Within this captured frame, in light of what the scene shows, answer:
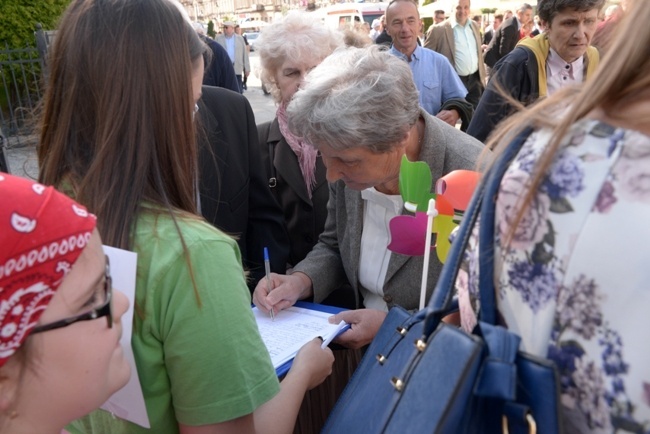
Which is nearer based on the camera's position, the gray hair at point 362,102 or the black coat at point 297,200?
the gray hair at point 362,102

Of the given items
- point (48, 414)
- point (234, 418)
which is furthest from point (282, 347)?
point (48, 414)

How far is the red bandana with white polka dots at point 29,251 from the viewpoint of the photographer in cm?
78

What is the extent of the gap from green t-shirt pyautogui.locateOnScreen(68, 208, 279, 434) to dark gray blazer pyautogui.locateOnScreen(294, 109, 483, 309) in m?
0.89

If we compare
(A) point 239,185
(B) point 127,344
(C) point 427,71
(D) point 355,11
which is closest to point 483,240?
(B) point 127,344

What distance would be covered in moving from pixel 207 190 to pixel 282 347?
0.69 m

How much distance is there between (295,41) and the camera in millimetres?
2871

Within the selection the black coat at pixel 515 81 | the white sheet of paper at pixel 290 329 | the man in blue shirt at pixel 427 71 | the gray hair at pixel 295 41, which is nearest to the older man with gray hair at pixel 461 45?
the man in blue shirt at pixel 427 71

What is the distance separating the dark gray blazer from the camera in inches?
76.8

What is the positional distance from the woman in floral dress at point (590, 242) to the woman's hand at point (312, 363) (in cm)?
83

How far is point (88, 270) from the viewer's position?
0.89 metres

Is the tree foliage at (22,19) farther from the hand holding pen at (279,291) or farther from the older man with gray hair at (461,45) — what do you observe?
the hand holding pen at (279,291)

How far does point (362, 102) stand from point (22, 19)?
24.6ft

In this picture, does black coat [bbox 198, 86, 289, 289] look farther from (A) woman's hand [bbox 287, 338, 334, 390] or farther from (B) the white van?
(B) the white van

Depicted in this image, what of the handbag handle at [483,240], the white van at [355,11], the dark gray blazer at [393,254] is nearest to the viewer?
the handbag handle at [483,240]
